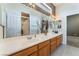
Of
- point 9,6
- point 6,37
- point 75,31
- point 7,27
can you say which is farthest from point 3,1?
point 75,31

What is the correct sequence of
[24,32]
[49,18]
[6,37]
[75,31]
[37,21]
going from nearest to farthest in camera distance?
[6,37] → [75,31] → [24,32] → [37,21] → [49,18]

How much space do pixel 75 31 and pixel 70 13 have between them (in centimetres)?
39

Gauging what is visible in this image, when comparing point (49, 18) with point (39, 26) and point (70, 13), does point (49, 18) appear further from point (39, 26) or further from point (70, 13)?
point (70, 13)

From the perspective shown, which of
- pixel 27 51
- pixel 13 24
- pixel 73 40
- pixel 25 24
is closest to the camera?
pixel 27 51

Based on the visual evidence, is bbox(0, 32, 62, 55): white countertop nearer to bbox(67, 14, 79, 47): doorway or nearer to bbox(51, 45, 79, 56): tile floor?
bbox(51, 45, 79, 56): tile floor

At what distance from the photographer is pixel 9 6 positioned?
203 cm

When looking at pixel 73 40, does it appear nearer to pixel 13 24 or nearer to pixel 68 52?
pixel 68 52

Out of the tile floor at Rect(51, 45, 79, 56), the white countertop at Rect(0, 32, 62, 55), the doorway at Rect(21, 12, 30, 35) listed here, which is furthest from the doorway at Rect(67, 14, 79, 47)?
the doorway at Rect(21, 12, 30, 35)

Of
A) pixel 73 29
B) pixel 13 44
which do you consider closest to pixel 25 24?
pixel 13 44

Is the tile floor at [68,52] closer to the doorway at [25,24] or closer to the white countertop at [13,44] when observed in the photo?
the white countertop at [13,44]

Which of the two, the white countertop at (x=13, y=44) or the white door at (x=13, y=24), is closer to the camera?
the white countertop at (x=13, y=44)

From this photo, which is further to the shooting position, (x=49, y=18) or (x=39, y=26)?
(x=49, y=18)

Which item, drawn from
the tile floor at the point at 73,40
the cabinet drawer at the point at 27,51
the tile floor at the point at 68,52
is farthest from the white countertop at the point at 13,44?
the tile floor at the point at 73,40

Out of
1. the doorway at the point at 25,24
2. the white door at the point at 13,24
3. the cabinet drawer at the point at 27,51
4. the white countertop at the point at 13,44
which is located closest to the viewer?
the white countertop at the point at 13,44
